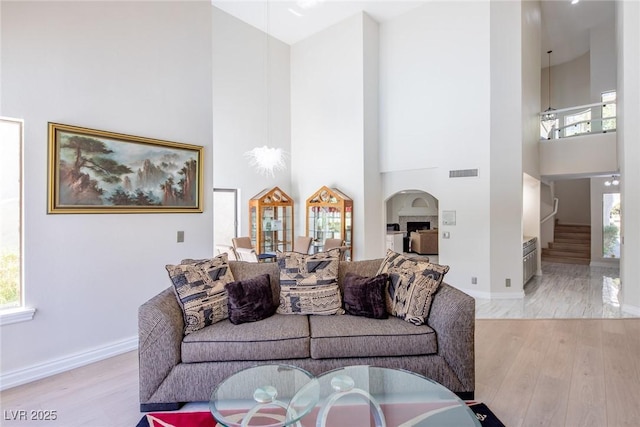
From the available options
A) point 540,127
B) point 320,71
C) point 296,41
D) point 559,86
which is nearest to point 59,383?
point 320,71

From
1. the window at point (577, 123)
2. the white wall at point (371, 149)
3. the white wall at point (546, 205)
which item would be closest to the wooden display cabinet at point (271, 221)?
the white wall at point (371, 149)

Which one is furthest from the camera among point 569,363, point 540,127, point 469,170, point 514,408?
point 540,127

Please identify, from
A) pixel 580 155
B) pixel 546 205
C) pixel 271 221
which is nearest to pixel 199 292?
pixel 271 221

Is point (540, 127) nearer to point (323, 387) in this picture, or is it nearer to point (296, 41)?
point (296, 41)

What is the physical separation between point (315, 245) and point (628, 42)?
5.98m

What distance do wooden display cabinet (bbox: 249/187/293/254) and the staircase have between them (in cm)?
745

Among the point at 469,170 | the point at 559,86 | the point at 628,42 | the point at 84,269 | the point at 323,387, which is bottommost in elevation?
the point at 323,387

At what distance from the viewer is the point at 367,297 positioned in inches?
107

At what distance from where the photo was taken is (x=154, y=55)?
11.3 ft

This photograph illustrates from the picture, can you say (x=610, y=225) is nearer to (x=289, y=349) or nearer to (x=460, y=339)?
(x=460, y=339)

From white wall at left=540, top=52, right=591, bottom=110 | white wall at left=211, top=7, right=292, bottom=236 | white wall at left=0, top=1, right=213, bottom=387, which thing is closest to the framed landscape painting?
white wall at left=0, top=1, right=213, bottom=387

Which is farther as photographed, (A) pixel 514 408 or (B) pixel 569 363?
(B) pixel 569 363

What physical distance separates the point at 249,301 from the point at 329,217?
14.0ft

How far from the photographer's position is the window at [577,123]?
21.9 ft
